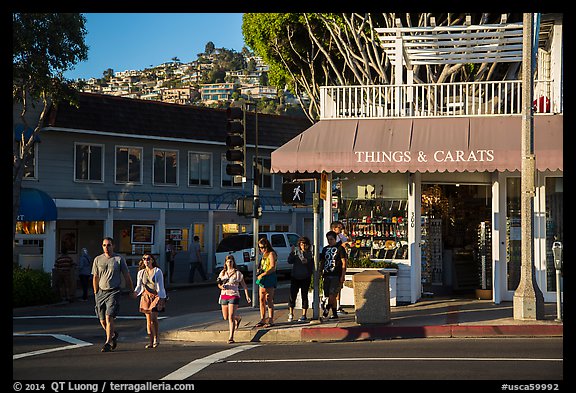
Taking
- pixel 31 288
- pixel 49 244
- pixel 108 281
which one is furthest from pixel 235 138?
pixel 49 244

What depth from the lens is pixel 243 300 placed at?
26.9 metres

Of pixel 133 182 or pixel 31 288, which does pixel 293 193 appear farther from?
pixel 133 182

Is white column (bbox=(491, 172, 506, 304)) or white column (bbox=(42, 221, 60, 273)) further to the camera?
white column (bbox=(42, 221, 60, 273))

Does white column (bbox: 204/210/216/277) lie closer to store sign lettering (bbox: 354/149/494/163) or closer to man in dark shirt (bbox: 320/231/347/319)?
store sign lettering (bbox: 354/149/494/163)

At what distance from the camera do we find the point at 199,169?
134 ft

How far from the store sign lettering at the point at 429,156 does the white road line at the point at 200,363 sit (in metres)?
5.63

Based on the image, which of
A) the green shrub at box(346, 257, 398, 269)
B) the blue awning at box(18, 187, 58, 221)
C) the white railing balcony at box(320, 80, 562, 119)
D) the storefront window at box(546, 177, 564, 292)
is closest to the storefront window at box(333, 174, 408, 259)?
the green shrub at box(346, 257, 398, 269)

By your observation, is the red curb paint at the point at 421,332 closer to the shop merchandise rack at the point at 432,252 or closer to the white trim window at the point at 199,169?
the shop merchandise rack at the point at 432,252

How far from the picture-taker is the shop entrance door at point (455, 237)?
2225 centimetres

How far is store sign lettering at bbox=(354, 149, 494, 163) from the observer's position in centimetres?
1939

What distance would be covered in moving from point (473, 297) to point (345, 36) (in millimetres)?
13414

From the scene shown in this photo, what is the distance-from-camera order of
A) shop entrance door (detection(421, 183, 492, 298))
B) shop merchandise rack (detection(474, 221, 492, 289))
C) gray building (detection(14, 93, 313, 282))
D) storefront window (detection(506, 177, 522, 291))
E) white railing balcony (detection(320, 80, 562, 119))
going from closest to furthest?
white railing balcony (detection(320, 80, 562, 119))
storefront window (detection(506, 177, 522, 291))
shop merchandise rack (detection(474, 221, 492, 289))
shop entrance door (detection(421, 183, 492, 298))
gray building (detection(14, 93, 313, 282))

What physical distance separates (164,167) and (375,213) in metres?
19.7

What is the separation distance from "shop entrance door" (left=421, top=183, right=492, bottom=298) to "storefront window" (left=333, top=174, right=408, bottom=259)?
112 cm
